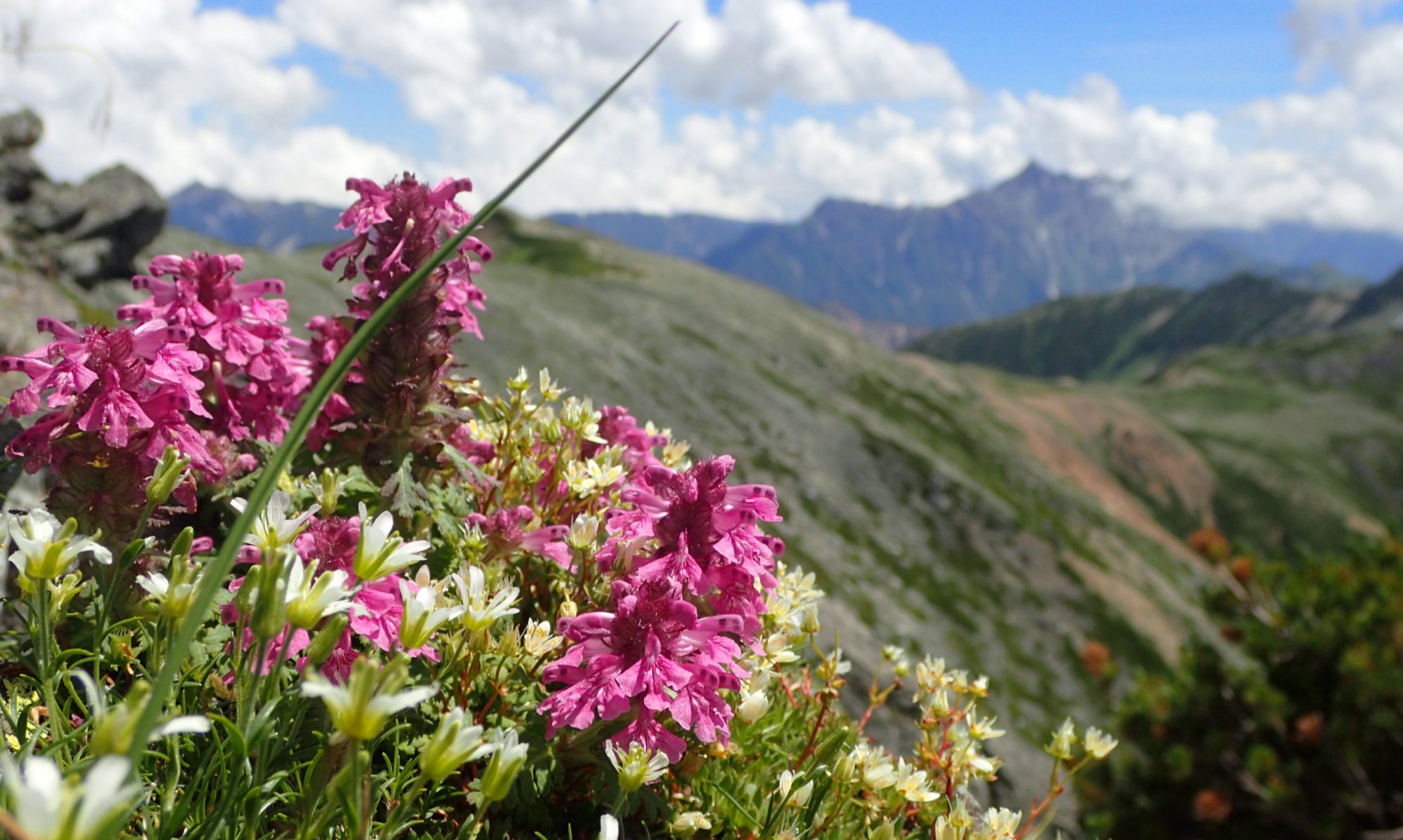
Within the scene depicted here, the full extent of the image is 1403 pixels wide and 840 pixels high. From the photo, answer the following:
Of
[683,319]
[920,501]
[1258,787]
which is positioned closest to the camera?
[1258,787]

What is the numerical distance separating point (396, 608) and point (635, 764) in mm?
893

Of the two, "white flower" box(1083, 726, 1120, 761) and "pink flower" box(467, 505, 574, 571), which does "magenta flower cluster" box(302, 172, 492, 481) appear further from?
"white flower" box(1083, 726, 1120, 761)

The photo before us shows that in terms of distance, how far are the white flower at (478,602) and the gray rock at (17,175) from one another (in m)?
22.9

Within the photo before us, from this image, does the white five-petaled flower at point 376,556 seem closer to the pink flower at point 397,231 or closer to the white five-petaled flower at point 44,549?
the white five-petaled flower at point 44,549

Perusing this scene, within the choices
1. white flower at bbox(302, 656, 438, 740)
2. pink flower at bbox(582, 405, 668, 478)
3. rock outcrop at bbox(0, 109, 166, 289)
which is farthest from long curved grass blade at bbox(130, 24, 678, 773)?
rock outcrop at bbox(0, 109, 166, 289)

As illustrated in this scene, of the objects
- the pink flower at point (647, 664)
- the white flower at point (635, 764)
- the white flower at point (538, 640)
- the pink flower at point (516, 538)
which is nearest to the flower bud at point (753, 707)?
the pink flower at point (647, 664)

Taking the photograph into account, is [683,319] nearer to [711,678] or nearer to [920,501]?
[920,501]

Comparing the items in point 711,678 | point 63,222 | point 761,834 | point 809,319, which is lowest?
point 63,222

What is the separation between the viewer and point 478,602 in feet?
7.88

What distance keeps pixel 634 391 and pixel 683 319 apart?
18.2 meters

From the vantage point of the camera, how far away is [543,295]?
136ft

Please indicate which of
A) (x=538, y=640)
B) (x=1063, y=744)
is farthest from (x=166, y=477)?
(x=1063, y=744)

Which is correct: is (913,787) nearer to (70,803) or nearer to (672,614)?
(672,614)

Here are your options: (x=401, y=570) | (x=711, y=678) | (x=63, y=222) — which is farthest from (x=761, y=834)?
(x=63, y=222)
